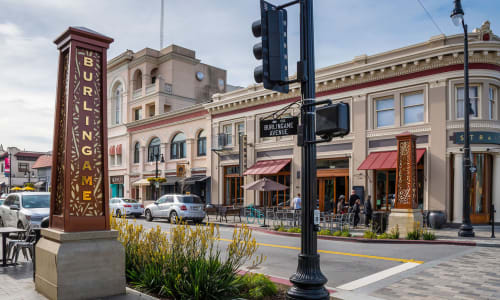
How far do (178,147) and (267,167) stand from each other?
37.9 feet

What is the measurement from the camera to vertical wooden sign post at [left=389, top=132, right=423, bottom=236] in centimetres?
1570

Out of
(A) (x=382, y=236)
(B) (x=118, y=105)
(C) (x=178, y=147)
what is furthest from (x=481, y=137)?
(B) (x=118, y=105)

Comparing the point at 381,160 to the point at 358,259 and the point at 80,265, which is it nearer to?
the point at 358,259

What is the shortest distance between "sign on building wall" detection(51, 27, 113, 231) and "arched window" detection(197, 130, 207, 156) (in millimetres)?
26923

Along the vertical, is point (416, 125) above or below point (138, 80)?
below

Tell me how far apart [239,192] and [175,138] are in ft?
31.1

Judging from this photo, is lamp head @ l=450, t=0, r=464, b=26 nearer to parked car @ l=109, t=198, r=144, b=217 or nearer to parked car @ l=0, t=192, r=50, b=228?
parked car @ l=0, t=192, r=50, b=228

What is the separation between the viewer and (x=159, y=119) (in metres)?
37.6

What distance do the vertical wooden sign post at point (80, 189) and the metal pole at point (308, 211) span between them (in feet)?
8.76

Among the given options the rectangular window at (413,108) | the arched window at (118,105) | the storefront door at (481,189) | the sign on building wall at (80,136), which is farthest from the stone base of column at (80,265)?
the arched window at (118,105)

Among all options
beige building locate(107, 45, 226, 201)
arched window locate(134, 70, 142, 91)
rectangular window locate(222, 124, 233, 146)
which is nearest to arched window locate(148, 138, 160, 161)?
beige building locate(107, 45, 226, 201)

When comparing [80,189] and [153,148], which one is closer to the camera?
[80,189]

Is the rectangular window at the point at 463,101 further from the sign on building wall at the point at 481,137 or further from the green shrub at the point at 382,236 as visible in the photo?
the green shrub at the point at 382,236

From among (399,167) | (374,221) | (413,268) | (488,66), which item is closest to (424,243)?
(374,221)
